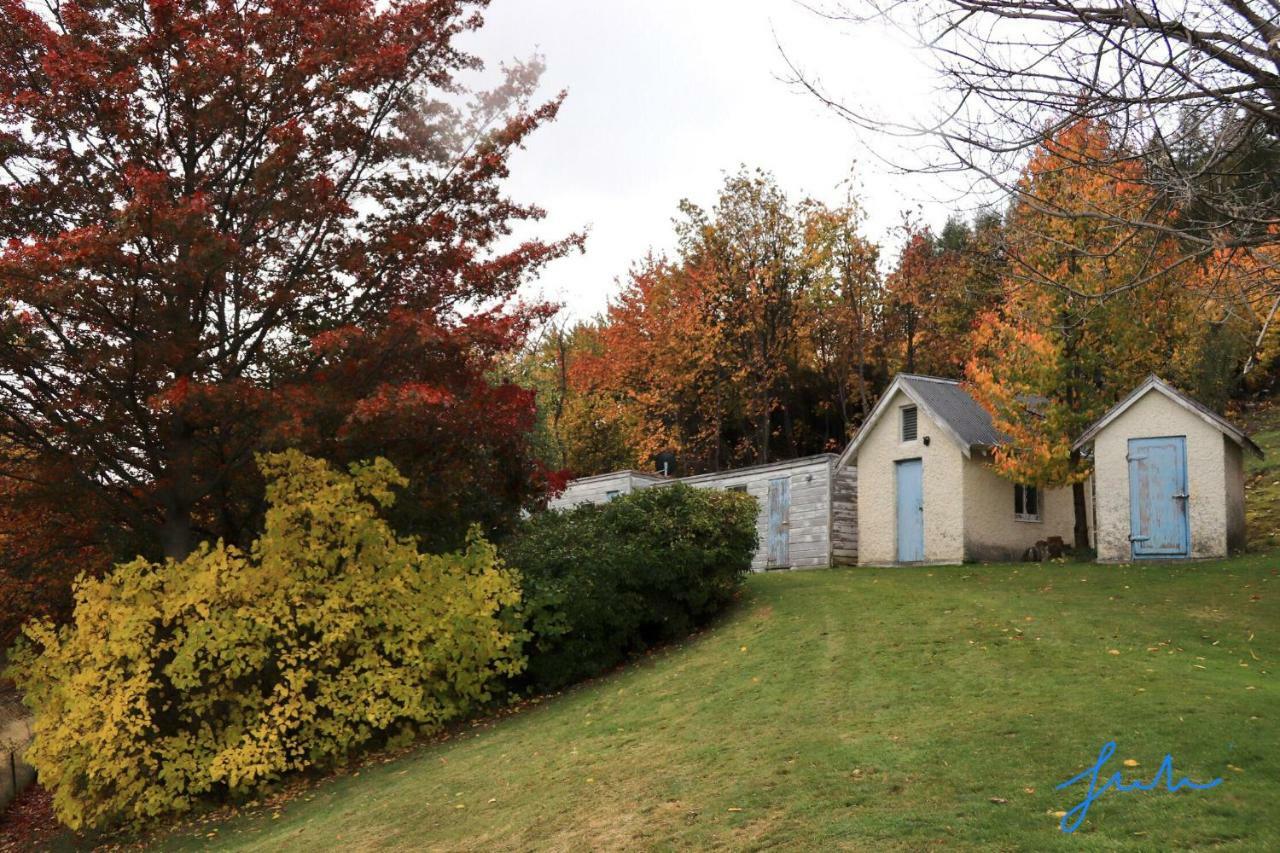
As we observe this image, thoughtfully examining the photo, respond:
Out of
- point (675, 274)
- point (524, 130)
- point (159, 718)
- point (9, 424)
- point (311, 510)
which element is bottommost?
point (159, 718)

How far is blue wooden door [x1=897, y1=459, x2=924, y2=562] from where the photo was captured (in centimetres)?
2303

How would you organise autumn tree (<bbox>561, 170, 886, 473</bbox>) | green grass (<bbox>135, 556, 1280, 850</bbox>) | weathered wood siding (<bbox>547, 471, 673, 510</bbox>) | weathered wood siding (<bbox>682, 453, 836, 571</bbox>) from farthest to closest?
autumn tree (<bbox>561, 170, 886, 473</bbox>)
weathered wood siding (<bbox>547, 471, 673, 510</bbox>)
weathered wood siding (<bbox>682, 453, 836, 571</bbox>)
green grass (<bbox>135, 556, 1280, 850</bbox>)

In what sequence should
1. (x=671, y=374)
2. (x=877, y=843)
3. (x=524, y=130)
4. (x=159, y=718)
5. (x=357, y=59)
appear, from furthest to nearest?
(x=671, y=374)
(x=524, y=130)
(x=357, y=59)
(x=159, y=718)
(x=877, y=843)

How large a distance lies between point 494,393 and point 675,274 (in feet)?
83.8

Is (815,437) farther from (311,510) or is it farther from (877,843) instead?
(877,843)

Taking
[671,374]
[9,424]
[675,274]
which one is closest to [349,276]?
[9,424]

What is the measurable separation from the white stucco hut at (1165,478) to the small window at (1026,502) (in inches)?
131

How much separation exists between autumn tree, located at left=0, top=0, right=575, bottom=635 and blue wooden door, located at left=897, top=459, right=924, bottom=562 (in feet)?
40.9

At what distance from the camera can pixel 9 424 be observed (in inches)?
460

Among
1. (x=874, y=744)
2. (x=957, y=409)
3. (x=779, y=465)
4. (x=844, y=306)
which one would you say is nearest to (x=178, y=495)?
(x=874, y=744)

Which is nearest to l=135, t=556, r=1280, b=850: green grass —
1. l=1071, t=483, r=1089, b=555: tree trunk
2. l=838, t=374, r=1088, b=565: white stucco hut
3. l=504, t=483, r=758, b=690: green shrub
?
l=504, t=483, r=758, b=690: green shrub

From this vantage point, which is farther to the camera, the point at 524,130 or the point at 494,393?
the point at 524,130

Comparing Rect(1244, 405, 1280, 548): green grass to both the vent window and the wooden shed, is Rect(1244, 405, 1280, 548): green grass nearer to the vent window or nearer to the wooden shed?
the vent window

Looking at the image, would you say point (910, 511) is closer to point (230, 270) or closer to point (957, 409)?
point (957, 409)
